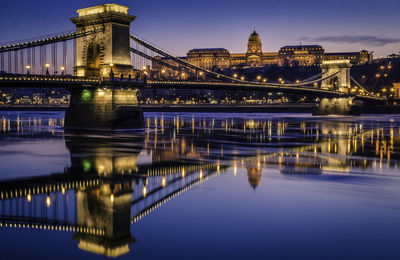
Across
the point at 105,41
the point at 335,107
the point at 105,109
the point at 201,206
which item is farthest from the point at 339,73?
the point at 201,206

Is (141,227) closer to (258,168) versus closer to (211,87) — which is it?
(258,168)

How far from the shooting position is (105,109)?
1596 inches

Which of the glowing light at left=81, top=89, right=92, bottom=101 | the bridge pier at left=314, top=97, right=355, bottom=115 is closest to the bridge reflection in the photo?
the glowing light at left=81, top=89, right=92, bottom=101

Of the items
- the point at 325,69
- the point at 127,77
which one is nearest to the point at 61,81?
the point at 127,77

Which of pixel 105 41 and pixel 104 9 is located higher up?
pixel 104 9

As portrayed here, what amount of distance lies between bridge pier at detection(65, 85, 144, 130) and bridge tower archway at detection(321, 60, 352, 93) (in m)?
62.9

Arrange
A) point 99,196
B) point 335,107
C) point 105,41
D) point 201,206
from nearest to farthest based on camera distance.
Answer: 1. point 201,206
2. point 99,196
3. point 105,41
4. point 335,107

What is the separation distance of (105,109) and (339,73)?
70833 millimetres

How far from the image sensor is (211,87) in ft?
182

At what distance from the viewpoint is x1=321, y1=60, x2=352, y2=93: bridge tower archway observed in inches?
3814

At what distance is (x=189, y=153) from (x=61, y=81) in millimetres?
16536

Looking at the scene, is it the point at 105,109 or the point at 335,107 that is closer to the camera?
the point at 105,109

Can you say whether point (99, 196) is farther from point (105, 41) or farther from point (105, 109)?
point (105, 41)

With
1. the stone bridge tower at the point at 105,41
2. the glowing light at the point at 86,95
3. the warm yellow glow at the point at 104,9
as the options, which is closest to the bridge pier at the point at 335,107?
the stone bridge tower at the point at 105,41
